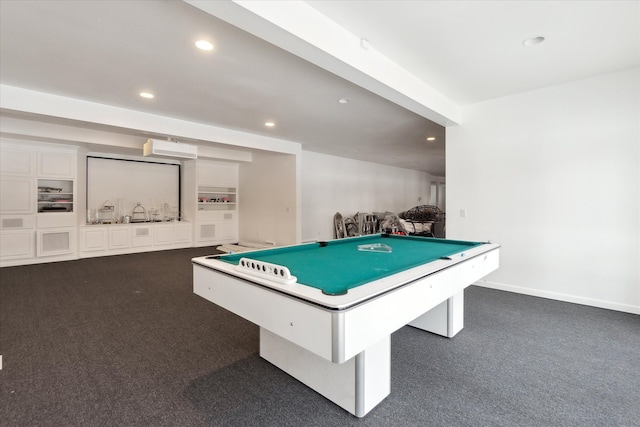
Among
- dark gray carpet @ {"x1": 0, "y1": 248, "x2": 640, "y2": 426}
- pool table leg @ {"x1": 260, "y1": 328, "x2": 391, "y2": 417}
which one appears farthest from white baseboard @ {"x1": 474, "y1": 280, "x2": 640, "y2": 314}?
pool table leg @ {"x1": 260, "y1": 328, "x2": 391, "y2": 417}

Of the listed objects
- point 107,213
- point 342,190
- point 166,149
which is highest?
point 166,149

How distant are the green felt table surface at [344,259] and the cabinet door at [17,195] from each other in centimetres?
577

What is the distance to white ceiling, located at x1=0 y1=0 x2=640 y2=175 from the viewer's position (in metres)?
2.11

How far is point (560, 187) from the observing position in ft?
11.4

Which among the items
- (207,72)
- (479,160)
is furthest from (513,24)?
(207,72)

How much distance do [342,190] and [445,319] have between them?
6.82m

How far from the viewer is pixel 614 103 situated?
3152mm

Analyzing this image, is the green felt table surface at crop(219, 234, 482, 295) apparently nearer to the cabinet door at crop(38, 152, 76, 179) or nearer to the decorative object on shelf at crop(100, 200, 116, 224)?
the cabinet door at crop(38, 152, 76, 179)

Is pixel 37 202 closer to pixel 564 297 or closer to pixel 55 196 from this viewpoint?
pixel 55 196

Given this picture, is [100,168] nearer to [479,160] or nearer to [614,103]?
[479,160]

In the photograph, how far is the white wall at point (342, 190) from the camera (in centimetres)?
816

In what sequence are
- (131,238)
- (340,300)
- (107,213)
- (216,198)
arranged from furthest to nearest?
(216,198), (107,213), (131,238), (340,300)

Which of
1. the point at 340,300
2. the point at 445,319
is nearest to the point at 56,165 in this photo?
the point at 340,300

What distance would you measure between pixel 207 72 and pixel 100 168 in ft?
17.7
